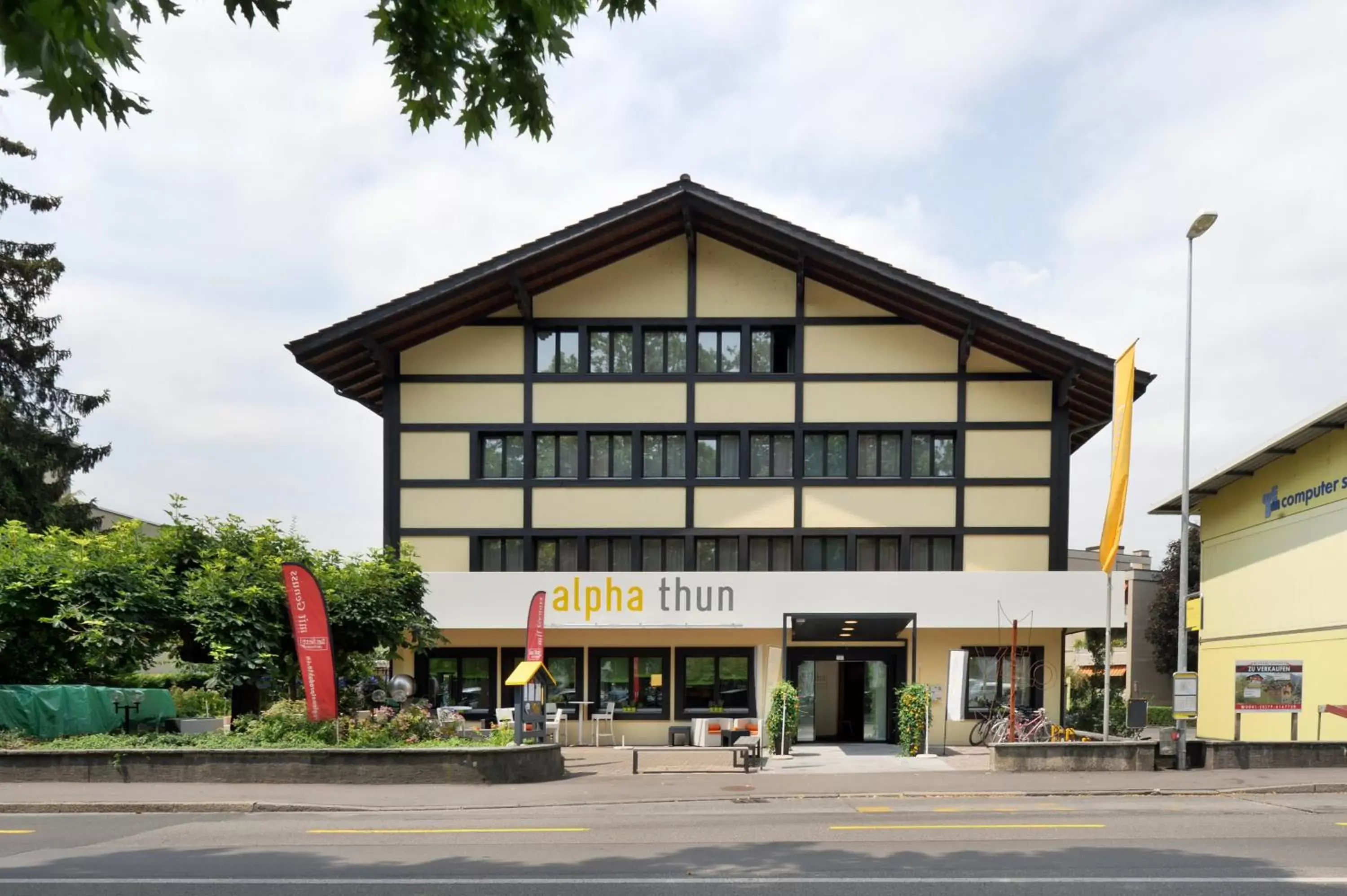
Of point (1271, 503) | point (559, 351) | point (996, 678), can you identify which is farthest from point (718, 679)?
point (1271, 503)

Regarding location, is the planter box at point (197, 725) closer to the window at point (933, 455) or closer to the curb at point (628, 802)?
the curb at point (628, 802)

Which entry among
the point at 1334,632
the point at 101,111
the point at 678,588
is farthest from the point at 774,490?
the point at 101,111

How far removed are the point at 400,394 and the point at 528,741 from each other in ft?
35.3

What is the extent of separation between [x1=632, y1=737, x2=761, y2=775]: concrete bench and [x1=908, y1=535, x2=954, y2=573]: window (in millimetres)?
6186

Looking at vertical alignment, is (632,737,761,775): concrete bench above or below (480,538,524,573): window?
below

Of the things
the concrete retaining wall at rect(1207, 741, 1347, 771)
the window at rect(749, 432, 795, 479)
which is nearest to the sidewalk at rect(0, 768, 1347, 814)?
the concrete retaining wall at rect(1207, 741, 1347, 771)

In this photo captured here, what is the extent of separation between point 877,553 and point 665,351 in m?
7.09

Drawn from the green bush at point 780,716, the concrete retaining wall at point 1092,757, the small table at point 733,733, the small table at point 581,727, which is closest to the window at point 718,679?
the small table at point 733,733

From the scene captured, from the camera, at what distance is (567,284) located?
1110 inches

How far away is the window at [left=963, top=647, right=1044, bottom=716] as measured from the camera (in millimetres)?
27094

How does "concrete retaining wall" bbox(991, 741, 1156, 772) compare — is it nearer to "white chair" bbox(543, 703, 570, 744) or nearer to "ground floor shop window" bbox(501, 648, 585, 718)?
"white chair" bbox(543, 703, 570, 744)

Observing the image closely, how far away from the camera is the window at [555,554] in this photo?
1088 inches

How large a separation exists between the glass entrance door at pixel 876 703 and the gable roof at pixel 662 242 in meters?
7.79

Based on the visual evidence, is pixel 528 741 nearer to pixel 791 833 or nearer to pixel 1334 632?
pixel 791 833
